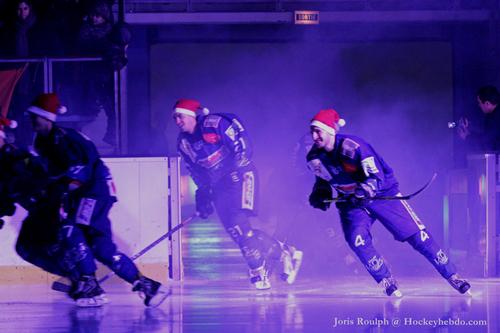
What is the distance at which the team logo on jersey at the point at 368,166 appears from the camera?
8.20m

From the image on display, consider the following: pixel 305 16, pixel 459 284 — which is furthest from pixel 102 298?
pixel 305 16

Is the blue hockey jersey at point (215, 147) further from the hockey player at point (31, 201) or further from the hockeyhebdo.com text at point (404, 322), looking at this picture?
the hockeyhebdo.com text at point (404, 322)

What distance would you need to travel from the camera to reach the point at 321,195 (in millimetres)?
8500

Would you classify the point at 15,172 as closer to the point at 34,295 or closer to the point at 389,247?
the point at 34,295

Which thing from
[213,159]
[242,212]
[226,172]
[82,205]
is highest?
[213,159]

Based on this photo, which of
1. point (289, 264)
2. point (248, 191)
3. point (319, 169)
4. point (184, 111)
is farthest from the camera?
point (289, 264)

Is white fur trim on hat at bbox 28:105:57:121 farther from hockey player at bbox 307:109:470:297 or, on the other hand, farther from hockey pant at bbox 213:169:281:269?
hockey player at bbox 307:109:470:297

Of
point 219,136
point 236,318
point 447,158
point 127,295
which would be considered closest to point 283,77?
point 447,158

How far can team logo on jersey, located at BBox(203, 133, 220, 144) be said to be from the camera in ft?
30.7

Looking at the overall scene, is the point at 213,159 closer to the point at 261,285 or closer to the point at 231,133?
the point at 231,133

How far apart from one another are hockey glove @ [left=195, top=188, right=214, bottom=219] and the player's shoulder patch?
164cm

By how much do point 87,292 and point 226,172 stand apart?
184 cm

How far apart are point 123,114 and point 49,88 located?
34.3 inches

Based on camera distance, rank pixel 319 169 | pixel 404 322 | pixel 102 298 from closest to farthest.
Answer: pixel 404 322
pixel 102 298
pixel 319 169
